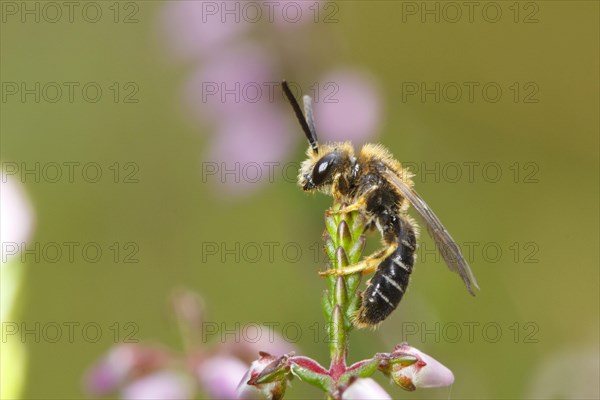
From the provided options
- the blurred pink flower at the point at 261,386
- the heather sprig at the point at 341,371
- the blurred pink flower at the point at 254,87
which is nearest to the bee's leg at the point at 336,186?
the heather sprig at the point at 341,371

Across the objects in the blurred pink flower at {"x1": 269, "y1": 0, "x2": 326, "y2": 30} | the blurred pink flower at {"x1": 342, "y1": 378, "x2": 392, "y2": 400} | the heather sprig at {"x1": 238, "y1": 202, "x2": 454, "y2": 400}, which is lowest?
the blurred pink flower at {"x1": 342, "y1": 378, "x2": 392, "y2": 400}

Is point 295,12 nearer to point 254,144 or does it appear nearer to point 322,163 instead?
point 254,144

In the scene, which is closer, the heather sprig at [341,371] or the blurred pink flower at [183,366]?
the heather sprig at [341,371]

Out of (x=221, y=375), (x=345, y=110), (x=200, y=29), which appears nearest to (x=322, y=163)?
(x=221, y=375)

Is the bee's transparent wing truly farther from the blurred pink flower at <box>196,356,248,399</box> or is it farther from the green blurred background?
the green blurred background

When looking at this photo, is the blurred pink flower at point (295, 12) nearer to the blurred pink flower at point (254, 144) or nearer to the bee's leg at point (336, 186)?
the blurred pink flower at point (254, 144)

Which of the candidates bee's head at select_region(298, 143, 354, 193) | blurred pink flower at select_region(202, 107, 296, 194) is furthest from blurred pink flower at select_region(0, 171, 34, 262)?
blurred pink flower at select_region(202, 107, 296, 194)
